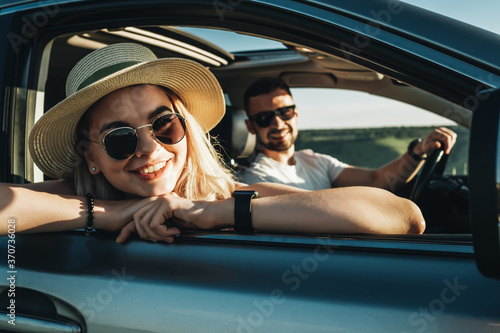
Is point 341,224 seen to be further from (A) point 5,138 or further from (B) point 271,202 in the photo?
(A) point 5,138

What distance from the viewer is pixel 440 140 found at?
97.2 inches

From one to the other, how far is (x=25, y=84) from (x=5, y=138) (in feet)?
0.60

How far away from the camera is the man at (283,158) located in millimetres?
2873

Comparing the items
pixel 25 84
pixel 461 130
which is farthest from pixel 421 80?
pixel 461 130

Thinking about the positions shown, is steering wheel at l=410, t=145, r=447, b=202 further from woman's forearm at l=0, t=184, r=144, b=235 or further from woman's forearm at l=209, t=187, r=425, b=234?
woman's forearm at l=0, t=184, r=144, b=235

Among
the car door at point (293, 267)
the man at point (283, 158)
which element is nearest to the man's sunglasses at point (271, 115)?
the man at point (283, 158)

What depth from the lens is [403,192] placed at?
2.76 metres

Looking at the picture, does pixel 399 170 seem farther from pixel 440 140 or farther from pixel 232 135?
pixel 232 135

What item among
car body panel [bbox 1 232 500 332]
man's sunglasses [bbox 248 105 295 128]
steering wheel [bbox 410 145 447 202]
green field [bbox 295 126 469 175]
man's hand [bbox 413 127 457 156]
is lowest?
car body panel [bbox 1 232 500 332]

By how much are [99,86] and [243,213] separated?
0.63m

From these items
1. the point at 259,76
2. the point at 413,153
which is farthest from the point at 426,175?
the point at 259,76

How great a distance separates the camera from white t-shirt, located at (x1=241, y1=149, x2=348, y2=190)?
9.48 ft

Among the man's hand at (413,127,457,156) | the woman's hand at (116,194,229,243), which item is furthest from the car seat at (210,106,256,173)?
the woman's hand at (116,194,229,243)

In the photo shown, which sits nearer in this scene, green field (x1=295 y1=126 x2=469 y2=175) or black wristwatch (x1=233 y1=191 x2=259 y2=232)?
black wristwatch (x1=233 y1=191 x2=259 y2=232)
